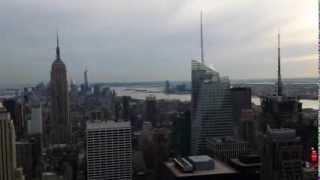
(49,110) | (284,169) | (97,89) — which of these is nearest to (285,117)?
(284,169)

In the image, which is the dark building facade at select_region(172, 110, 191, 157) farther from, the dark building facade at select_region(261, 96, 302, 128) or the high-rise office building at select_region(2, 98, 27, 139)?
the high-rise office building at select_region(2, 98, 27, 139)

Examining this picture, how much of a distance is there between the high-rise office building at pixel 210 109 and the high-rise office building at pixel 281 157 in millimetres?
4920

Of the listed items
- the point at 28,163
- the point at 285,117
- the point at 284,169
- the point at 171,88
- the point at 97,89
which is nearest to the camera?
the point at 284,169

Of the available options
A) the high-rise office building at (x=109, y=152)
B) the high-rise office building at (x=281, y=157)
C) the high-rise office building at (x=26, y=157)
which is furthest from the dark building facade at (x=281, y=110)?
the high-rise office building at (x=26, y=157)

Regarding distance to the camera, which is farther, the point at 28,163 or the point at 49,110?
the point at 49,110

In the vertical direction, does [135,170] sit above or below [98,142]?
below

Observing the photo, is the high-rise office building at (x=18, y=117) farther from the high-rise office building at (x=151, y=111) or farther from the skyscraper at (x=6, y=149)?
the skyscraper at (x=6, y=149)

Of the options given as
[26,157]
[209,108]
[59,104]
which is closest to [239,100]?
[209,108]

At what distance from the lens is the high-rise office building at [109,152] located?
14.0 metres

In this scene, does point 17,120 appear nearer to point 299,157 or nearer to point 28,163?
point 28,163

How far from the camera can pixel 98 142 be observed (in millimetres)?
14562

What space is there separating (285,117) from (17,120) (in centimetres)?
922

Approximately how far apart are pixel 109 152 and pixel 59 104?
9246 mm

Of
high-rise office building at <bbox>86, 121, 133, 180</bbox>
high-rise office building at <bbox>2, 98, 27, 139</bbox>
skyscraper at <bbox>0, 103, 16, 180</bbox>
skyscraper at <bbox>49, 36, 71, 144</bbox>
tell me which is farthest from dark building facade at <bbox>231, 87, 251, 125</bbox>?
skyscraper at <bbox>0, 103, 16, 180</bbox>
